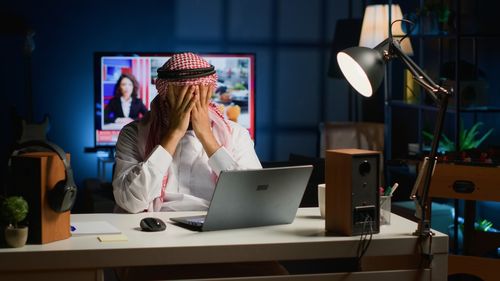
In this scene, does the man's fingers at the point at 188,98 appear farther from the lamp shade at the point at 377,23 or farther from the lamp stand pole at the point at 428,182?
the lamp shade at the point at 377,23

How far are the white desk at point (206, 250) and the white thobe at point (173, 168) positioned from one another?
28 centimetres

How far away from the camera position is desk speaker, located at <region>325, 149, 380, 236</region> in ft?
8.45

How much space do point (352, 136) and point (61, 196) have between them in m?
4.10

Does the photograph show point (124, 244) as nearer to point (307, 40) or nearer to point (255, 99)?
point (255, 99)

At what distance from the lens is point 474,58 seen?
5.47 m

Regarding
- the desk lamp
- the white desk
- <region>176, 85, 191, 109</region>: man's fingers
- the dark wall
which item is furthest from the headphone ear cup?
the dark wall

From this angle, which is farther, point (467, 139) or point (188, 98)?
point (467, 139)

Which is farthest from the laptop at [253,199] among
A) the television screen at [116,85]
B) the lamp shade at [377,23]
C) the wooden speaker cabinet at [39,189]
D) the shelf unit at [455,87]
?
the television screen at [116,85]

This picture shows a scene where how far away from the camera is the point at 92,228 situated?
2623mm

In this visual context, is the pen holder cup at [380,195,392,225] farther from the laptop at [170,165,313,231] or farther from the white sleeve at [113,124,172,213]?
the white sleeve at [113,124,172,213]

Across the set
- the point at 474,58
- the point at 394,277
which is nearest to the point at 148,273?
the point at 394,277

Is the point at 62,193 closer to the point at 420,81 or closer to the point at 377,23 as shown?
the point at 420,81

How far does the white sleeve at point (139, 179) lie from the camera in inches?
119

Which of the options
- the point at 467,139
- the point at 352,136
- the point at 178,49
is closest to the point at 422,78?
the point at 467,139
